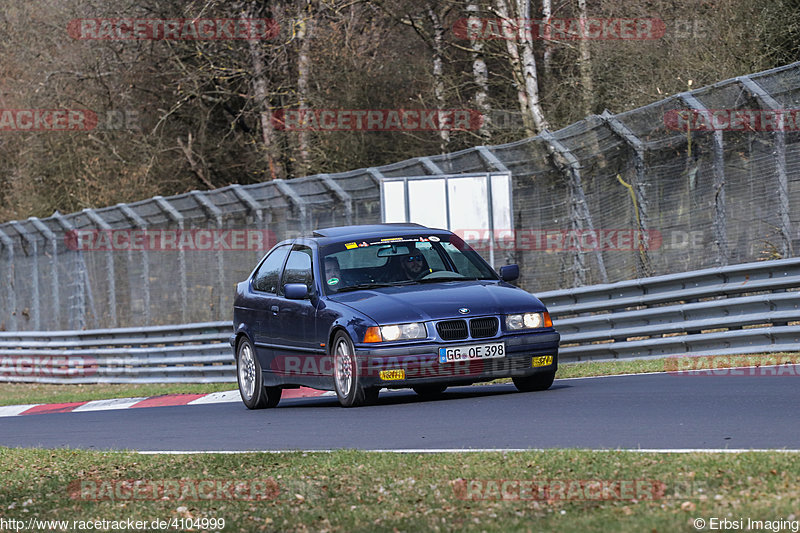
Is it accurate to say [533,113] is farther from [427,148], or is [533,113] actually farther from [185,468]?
[185,468]

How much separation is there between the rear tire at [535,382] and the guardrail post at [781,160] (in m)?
3.53

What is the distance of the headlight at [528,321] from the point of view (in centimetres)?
1134

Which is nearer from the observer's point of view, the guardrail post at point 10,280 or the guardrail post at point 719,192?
the guardrail post at point 719,192

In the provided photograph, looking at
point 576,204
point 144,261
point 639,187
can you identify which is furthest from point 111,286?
point 639,187

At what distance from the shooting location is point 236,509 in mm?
6457

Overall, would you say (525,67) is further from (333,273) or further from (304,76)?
(333,273)

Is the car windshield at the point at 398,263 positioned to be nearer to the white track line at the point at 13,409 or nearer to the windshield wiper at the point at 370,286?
the windshield wiper at the point at 370,286

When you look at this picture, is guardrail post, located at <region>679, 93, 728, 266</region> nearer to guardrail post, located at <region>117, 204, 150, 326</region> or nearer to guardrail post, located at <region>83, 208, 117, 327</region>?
guardrail post, located at <region>117, 204, 150, 326</region>

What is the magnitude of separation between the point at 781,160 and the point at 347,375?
5539mm

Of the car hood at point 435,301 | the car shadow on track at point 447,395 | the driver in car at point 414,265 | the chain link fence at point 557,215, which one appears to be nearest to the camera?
the car hood at point 435,301

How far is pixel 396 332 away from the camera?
11.1 m

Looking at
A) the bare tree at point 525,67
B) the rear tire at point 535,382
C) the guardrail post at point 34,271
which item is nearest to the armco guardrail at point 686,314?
the rear tire at point 535,382

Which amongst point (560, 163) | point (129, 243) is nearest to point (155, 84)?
point (129, 243)

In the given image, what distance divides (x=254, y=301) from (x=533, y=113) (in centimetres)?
1239
